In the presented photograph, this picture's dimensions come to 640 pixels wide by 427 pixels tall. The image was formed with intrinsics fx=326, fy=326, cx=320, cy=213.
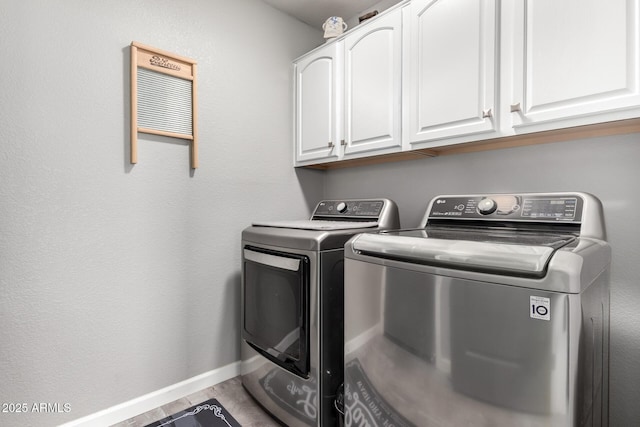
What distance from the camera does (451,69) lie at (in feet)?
5.10

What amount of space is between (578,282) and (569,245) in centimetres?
22

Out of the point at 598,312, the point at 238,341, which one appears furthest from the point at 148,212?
the point at 598,312

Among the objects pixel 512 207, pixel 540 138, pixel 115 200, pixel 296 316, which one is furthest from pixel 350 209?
pixel 115 200

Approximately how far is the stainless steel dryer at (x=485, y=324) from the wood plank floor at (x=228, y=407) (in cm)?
64

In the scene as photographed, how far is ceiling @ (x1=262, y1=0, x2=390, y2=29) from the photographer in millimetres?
2266

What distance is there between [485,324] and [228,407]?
154 centimetres

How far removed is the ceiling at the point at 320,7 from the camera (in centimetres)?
227

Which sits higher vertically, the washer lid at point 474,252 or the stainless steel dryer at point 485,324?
the washer lid at point 474,252

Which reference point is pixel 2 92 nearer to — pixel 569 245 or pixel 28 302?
pixel 28 302

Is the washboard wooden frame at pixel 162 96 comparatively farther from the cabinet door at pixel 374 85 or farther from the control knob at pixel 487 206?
the control knob at pixel 487 206

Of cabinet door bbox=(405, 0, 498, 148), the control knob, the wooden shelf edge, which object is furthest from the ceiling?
the control knob

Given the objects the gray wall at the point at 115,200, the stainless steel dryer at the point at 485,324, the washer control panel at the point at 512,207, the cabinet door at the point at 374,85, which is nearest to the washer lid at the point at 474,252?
the stainless steel dryer at the point at 485,324

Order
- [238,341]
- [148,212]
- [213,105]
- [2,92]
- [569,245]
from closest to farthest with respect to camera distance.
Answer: [569,245]
[2,92]
[148,212]
[213,105]
[238,341]

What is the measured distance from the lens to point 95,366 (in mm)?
1644
